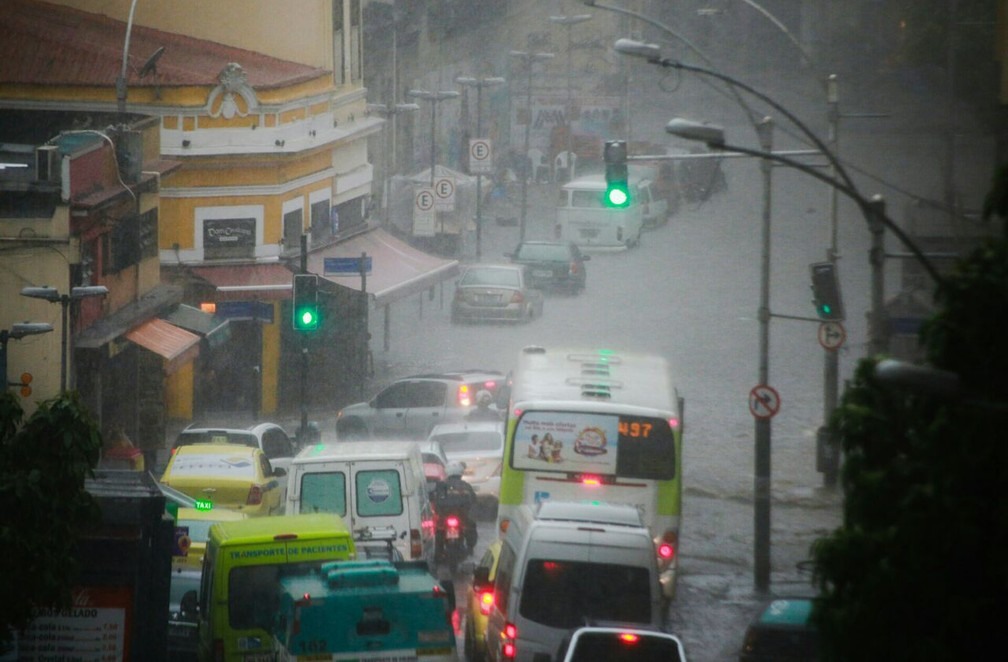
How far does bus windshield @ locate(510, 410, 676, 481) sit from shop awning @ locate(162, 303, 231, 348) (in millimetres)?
15212

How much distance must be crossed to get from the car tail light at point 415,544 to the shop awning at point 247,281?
17680 mm

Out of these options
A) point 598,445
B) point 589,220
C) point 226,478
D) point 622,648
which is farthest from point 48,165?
point 589,220

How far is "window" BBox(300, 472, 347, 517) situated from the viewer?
18.0 metres

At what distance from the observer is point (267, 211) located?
3603 centimetres

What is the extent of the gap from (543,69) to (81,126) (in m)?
38.0

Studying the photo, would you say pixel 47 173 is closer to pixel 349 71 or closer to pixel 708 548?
pixel 708 548

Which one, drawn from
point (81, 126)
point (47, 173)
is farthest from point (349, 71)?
point (47, 173)

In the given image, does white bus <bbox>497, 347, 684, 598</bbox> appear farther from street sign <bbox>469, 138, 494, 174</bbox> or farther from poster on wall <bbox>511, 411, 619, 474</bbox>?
street sign <bbox>469, 138, 494, 174</bbox>

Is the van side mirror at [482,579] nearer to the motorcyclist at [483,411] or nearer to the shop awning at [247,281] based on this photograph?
the motorcyclist at [483,411]

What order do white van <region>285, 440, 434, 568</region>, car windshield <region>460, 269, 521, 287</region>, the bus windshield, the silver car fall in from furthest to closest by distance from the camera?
car windshield <region>460, 269, 521, 287</region> < the silver car < the bus windshield < white van <region>285, 440, 434, 568</region>

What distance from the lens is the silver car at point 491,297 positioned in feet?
138

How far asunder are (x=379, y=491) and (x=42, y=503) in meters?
6.88

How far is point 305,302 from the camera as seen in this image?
89.2ft

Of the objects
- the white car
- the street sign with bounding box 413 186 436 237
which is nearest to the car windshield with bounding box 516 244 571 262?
the street sign with bounding box 413 186 436 237
